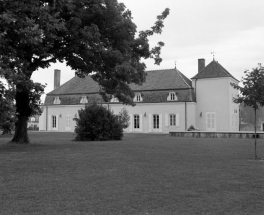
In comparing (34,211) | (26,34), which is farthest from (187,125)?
(34,211)

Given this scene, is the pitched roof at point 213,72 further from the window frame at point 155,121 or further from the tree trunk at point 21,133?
the tree trunk at point 21,133

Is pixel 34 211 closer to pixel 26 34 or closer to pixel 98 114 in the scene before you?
pixel 26 34

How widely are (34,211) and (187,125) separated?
121 feet

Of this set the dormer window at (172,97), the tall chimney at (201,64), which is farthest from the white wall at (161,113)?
the tall chimney at (201,64)

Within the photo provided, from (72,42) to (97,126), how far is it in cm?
995

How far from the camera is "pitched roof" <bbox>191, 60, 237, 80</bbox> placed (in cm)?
4094

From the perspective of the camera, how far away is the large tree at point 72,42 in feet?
41.7

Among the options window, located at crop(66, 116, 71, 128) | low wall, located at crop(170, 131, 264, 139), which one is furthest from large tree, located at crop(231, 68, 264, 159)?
window, located at crop(66, 116, 71, 128)

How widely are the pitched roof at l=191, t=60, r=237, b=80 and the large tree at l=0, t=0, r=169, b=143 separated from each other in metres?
23.6

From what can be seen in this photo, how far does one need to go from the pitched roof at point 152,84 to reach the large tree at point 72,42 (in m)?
23.5

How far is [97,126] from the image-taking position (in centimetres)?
2470

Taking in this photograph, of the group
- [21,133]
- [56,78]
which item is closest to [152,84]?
[56,78]

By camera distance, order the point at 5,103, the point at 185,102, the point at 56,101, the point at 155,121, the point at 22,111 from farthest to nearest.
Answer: the point at 56,101 < the point at 155,121 < the point at 185,102 < the point at 22,111 < the point at 5,103

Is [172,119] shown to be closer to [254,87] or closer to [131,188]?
[254,87]
